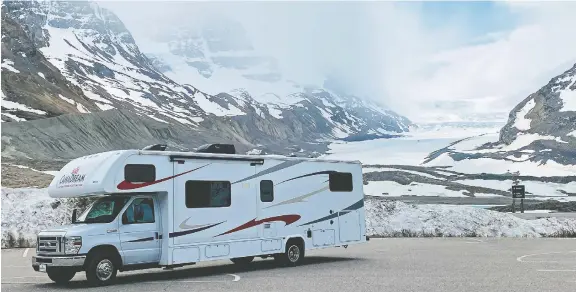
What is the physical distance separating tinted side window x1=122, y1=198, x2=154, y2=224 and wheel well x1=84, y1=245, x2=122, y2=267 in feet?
2.44

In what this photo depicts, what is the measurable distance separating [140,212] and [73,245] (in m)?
1.99

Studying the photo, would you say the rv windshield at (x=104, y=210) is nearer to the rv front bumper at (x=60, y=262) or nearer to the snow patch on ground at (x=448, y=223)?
the rv front bumper at (x=60, y=262)

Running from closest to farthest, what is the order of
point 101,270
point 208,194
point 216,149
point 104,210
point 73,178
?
point 101,270
point 104,210
point 73,178
point 208,194
point 216,149

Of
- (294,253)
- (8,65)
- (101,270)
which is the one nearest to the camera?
(101,270)

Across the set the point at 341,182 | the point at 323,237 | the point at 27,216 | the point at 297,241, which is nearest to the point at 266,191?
the point at 297,241

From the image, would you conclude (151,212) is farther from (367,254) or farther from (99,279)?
(367,254)

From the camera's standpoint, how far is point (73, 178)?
17719 mm

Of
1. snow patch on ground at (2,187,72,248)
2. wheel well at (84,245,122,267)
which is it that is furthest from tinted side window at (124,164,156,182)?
snow patch on ground at (2,187,72,248)

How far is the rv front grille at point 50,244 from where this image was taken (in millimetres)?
16719

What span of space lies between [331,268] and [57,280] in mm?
7526

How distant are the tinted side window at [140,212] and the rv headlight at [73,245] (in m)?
1.33

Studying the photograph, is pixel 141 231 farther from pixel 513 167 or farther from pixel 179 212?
pixel 513 167

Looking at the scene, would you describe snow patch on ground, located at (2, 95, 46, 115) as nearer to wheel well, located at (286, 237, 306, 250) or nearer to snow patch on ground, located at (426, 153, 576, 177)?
snow patch on ground, located at (426, 153, 576, 177)

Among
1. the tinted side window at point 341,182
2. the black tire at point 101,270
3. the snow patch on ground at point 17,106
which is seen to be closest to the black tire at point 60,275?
the black tire at point 101,270
